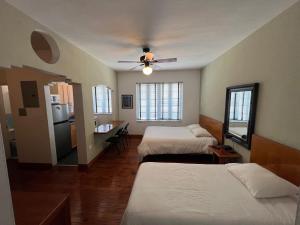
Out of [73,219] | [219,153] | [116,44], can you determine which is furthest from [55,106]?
[219,153]

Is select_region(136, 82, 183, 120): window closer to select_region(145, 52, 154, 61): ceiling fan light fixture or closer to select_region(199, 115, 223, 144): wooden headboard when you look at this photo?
select_region(199, 115, 223, 144): wooden headboard

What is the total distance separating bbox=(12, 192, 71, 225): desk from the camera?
3.35ft

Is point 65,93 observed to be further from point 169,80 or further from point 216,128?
point 216,128

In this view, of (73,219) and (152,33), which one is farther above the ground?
(152,33)

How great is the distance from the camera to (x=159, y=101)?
5742 mm

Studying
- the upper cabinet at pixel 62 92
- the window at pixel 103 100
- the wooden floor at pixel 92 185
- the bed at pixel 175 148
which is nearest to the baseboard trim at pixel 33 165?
the wooden floor at pixel 92 185

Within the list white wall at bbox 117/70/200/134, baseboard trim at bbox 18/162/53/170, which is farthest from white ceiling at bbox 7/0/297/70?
baseboard trim at bbox 18/162/53/170

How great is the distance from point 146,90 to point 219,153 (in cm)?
367

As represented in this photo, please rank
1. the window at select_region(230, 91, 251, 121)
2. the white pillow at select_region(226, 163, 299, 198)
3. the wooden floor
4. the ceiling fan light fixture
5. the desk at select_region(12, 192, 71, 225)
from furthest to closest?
the ceiling fan light fixture → the window at select_region(230, 91, 251, 121) → the wooden floor → the white pillow at select_region(226, 163, 299, 198) → the desk at select_region(12, 192, 71, 225)

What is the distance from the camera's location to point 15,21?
63.4 inches

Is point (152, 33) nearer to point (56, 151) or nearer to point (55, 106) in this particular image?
point (55, 106)

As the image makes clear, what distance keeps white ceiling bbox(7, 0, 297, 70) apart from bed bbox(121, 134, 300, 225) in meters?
1.62

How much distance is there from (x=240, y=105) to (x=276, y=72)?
0.84 metres

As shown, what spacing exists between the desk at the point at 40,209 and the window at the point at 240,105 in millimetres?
2661
